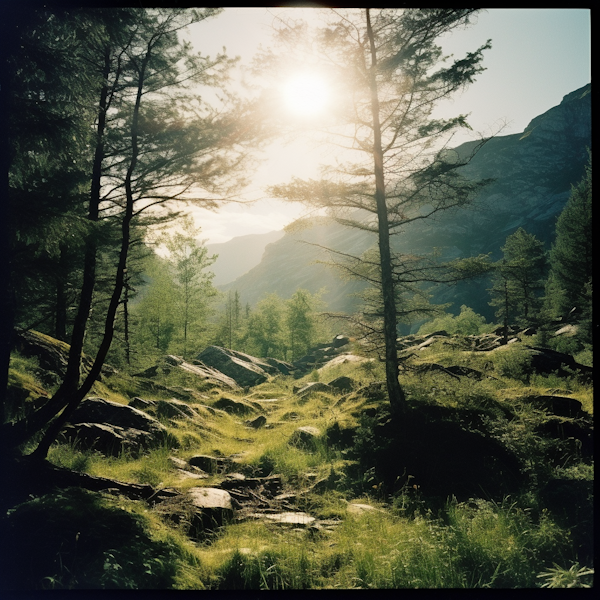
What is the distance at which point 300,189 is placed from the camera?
791cm

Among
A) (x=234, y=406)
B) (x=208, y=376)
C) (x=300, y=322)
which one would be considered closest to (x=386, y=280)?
(x=234, y=406)

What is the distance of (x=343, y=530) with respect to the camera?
4.50 meters

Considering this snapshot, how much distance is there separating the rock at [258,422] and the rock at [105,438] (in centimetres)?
421

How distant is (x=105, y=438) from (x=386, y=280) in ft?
22.7

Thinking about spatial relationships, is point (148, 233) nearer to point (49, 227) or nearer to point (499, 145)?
point (49, 227)

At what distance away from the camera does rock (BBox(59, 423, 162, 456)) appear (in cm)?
626

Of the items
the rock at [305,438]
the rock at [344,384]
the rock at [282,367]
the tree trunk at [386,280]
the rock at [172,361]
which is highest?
the tree trunk at [386,280]

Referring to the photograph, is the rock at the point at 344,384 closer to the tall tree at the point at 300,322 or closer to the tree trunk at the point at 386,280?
the tree trunk at the point at 386,280

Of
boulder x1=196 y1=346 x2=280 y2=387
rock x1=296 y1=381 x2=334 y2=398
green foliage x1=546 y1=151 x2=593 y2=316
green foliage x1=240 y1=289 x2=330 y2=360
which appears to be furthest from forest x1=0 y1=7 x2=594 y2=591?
green foliage x1=240 y1=289 x2=330 y2=360

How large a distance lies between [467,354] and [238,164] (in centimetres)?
1141

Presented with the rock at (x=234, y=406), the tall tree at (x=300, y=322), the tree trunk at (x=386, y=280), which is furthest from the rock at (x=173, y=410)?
the tall tree at (x=300, y=322)

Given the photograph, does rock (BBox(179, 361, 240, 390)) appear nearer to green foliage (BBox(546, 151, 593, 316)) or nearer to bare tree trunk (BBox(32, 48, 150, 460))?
bare tree trunk (BBox(32, 48, 150, 460))

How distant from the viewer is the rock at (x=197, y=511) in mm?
4348

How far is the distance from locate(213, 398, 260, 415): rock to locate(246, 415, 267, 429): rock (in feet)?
3.95
